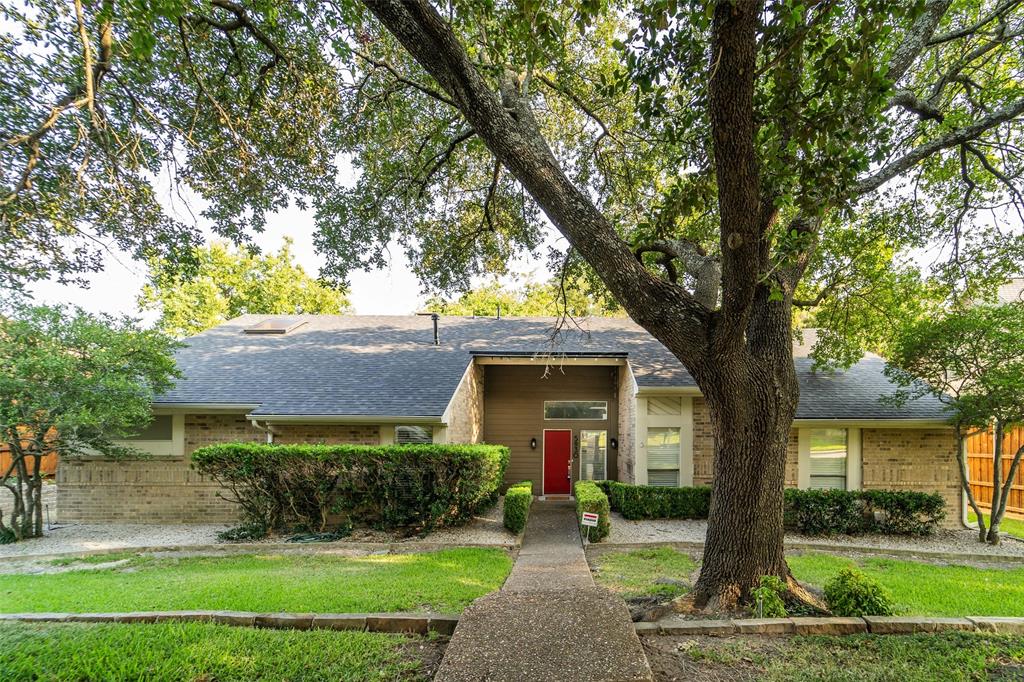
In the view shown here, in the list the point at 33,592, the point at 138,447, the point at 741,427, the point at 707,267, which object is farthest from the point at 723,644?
the point at 138,447

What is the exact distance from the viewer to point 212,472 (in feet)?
30.3

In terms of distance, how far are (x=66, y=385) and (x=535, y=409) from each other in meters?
10.6

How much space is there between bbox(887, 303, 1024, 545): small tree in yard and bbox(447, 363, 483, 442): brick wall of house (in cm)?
985

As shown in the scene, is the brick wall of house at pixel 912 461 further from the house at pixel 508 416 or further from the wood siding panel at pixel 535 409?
the wood siding panel at pixel 535 409

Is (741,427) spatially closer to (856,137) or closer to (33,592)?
(856,137)

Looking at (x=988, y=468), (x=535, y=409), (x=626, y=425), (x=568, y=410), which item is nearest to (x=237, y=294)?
(x=535, y=409)

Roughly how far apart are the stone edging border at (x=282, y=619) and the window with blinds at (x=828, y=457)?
10.5 m

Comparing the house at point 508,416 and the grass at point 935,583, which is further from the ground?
the house at point 508,416

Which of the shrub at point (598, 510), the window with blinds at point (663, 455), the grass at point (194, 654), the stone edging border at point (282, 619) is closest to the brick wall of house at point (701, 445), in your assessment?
the window with blinds at point (663, 455)

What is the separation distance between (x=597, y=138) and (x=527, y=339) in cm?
659

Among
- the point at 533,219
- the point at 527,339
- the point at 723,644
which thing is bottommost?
the point at 723,644

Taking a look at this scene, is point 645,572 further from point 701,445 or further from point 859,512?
point 859,512

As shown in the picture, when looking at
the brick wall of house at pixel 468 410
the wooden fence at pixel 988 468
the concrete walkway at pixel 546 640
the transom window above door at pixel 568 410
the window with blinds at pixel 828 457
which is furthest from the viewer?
the transom window above door at pixel 568 410

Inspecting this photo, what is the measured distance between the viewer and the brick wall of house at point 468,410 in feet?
37.1
